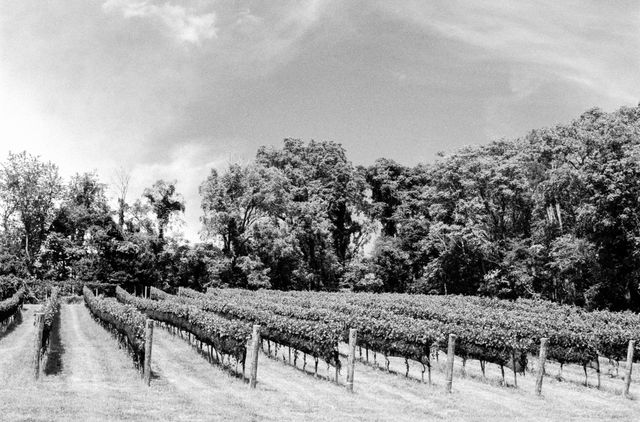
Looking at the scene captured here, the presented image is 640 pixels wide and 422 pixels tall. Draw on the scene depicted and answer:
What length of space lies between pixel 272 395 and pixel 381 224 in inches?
2022

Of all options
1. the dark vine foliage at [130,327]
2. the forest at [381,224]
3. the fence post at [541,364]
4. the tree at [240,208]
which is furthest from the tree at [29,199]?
the fence post at [541,364]

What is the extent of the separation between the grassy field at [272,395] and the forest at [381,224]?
19.2 meters

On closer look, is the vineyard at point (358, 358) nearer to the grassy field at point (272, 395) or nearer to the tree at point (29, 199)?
the grassy field at point (272, 395)

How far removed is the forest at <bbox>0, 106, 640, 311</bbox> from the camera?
113 ft

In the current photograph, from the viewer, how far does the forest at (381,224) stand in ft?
113

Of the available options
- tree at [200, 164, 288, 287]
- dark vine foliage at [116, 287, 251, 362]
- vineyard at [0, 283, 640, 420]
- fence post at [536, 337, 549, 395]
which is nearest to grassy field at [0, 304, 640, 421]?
vineyard at [0, 283, 640, 420]

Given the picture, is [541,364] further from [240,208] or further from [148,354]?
[240,208]

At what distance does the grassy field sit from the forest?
63.0 feet

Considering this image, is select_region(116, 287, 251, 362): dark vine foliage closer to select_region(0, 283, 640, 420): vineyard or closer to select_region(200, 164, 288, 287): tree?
select_region(0, 283, 640, 420): vineyard

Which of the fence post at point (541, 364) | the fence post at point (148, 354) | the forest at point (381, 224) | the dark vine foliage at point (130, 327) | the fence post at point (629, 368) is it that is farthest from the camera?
the forest at point (381, 224)

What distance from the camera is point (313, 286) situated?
193 ft

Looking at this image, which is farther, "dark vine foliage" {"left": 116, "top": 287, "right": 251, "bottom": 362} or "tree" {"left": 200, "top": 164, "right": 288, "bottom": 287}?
"tree" {"left": 200, "top": 164, "right": 288, "bottom": 287}

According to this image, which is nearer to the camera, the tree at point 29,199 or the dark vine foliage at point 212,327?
the dark vine foliage at point 212,327

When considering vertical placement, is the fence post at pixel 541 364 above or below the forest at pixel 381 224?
below
